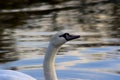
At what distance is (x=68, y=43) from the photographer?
522 inches

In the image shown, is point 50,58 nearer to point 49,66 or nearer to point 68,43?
point 49,66

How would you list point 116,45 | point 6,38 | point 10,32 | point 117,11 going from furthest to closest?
point 117,11 < point 10,32 < point 6,38 < point 116,45

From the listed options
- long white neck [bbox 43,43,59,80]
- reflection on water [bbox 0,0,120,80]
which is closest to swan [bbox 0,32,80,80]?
long white neck [bbox 43,43,59,80]

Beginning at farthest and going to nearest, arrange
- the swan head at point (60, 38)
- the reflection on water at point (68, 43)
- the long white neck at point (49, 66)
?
the reflection on water at point (68, 43) → the long white neck at point (49, 66) → the swan head at point (60, 38)

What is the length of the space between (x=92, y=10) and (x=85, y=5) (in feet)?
6.92

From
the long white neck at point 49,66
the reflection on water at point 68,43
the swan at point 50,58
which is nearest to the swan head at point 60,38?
the swan at point 50,58

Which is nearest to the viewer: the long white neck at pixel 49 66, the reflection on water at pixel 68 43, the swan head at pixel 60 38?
the swan head at pixel 60 38

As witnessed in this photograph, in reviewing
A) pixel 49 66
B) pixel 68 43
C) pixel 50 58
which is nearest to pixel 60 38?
pixel 50 58

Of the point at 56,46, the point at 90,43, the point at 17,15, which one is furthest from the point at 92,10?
the point at 56,46

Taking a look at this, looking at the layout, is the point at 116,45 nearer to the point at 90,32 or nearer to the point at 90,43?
the point at 90,43

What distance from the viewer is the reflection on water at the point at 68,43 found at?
10.3 m

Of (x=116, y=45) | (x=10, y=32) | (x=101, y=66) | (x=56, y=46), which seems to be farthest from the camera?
(x=10, y=32)

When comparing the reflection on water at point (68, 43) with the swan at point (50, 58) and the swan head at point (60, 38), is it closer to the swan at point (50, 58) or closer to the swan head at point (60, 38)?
the swan at point (50, 58)

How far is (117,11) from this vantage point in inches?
746
